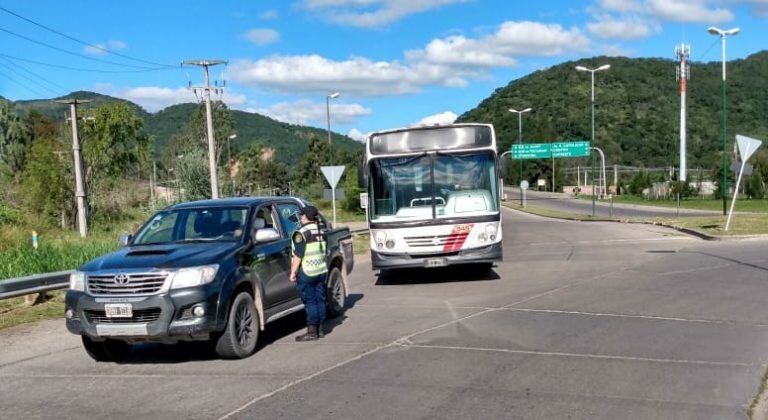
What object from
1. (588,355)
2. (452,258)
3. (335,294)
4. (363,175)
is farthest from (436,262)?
(588,355)

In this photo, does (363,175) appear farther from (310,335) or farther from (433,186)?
(310,335)

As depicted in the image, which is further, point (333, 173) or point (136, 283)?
point (333, 173)

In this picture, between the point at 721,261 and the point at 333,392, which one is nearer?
the point at 333,392

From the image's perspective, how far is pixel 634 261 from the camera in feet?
56.4

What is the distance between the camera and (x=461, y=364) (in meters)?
7.18

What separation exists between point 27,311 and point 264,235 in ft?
19.9

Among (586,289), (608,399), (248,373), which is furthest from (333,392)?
(586,289)

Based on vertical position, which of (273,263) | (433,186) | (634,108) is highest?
(634,108)

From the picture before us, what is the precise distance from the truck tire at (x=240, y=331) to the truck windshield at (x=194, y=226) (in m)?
0.84

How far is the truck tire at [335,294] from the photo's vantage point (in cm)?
1032

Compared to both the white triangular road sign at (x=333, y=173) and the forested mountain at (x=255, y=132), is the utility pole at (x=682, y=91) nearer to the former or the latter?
the forested mountain at (x=255, y=132)

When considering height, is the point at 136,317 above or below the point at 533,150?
below

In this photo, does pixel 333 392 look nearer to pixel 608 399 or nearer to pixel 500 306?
pixel 608 399

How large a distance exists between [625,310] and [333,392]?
5551mm
